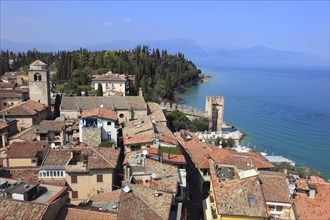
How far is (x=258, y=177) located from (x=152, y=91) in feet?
124

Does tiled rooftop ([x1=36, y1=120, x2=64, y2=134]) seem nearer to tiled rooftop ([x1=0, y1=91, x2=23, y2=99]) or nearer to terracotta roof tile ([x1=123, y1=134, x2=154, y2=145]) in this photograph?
terracotta roof tile ([x1=123, y1=134, x2=154, y2=145])

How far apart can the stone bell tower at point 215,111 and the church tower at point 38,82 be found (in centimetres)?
1861

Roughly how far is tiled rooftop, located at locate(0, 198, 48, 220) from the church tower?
23.5 m

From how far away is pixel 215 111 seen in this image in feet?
127

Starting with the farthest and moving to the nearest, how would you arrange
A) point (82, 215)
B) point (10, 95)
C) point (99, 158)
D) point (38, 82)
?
point (10, 95), point (38, 82), point (99, 158), point (82, 215)

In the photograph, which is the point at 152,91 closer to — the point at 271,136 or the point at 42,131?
the point at 271,136

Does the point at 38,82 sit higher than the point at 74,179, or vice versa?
the point at 38,82

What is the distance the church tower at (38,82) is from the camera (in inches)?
1261

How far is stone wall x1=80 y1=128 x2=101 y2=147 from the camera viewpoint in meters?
21.9

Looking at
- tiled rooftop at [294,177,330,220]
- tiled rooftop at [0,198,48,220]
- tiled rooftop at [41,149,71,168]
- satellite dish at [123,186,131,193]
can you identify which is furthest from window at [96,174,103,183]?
tiled rooftop at [294,177,330,220]

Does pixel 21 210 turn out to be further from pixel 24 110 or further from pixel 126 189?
pixel 24 110

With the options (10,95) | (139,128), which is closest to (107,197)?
(139,128)

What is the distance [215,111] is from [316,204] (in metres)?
24.0

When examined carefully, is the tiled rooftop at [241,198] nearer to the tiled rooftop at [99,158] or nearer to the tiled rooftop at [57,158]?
the tiled rooftop at [99,158]
